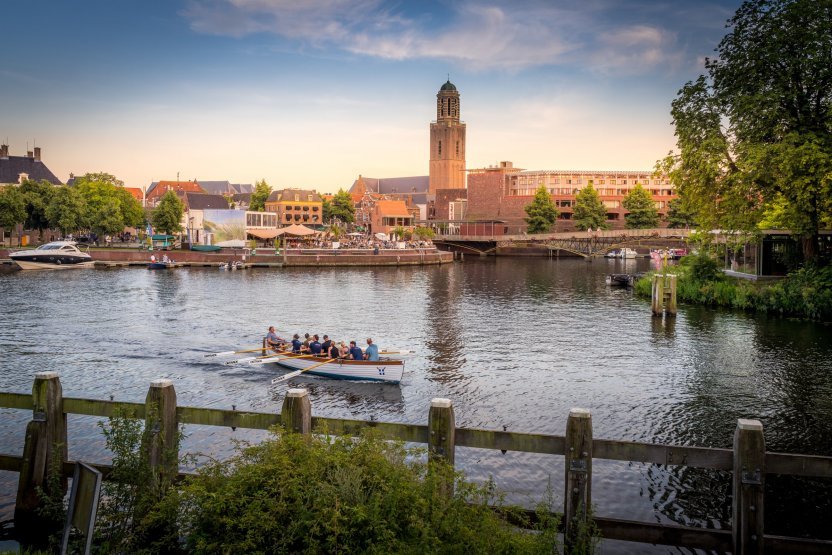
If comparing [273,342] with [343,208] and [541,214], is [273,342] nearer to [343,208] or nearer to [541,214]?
[541,214]

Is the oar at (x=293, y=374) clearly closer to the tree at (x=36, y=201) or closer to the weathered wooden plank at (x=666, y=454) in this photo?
the weathered wooden plank at (x=666, y=454)

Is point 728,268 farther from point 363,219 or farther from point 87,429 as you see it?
point 363,219

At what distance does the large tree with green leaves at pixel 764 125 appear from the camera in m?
35.4

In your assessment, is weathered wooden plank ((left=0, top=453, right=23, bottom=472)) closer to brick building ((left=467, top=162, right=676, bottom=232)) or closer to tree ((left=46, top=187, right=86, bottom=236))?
tree ((left=46, top=187, right=86, bottom=236))

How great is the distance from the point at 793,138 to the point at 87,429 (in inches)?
1365

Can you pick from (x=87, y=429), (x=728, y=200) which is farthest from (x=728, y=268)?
(x=87, y=429)

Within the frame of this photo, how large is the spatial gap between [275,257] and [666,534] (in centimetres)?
9174

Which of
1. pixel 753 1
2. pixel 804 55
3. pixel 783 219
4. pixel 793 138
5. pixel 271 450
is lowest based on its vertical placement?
pixel 271 450

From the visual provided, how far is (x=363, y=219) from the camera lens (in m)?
180

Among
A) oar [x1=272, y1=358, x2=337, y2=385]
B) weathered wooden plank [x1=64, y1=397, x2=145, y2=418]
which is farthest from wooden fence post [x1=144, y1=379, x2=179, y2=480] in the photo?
oar [x1=272, y1=358, x2=337, y2=385]

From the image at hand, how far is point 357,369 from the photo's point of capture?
1055 inches

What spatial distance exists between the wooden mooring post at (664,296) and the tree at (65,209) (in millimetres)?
88881

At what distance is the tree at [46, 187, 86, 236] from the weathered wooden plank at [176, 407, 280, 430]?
339ft

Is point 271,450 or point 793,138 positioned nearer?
point 271,450
